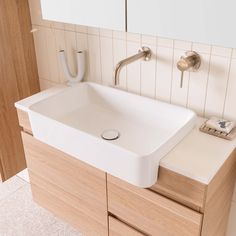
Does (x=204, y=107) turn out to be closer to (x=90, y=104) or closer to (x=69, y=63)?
(x=90, y=104)

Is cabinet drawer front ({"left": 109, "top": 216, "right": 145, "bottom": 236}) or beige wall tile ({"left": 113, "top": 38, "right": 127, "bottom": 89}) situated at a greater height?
beige wall tile ({"left": 113, "top": 38, "right": 127, "bottom": 89})

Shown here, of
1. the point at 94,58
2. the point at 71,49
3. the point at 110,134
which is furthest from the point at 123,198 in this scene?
the point at 71,49

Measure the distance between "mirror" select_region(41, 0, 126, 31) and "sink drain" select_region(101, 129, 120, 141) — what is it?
44cm

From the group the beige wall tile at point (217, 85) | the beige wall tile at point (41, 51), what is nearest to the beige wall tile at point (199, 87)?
the beige wall tile at point (217, 85)

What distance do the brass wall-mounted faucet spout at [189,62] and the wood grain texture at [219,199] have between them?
0.37 meters

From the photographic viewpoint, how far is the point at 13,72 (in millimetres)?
1850

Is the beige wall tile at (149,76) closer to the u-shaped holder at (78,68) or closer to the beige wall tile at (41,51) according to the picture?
the u-shaped holder at (78,68)

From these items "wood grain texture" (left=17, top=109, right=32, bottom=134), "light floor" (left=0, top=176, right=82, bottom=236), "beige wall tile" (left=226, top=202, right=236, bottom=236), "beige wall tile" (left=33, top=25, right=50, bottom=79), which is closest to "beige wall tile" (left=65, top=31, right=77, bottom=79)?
"beige wall tile" (left=33, top=25, right=50, bottom=79)

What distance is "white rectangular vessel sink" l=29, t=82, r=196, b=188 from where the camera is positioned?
1.09m

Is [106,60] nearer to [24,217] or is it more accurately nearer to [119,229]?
[119,229]

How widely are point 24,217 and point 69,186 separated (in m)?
0.59

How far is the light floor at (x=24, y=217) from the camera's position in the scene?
1.81 meters

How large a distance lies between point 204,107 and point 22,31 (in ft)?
3.62

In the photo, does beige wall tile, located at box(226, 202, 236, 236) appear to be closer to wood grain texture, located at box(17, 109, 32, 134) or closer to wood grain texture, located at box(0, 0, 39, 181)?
wood grain texture, located at box(17, 109, 32, 134)
